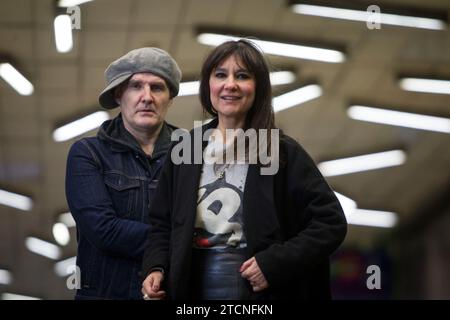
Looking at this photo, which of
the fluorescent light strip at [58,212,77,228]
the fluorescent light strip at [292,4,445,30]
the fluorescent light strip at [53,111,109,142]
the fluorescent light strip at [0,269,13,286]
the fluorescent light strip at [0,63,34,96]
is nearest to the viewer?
the fluorescent light strip at [53,111,109,142]

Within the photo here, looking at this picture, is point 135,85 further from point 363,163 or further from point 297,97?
point 363,163

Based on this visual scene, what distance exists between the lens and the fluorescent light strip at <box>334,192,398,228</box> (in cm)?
746

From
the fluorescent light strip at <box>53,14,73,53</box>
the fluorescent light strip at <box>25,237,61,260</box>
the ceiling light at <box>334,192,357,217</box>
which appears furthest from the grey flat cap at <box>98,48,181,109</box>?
the fluorescent light strip at <box>25,237,61,260</box>

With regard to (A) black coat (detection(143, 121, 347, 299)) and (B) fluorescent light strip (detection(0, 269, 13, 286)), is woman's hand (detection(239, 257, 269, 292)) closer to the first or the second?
(A) black coat (detection(143, 121, 347, 299))

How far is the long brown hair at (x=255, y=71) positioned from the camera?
5.34 ft

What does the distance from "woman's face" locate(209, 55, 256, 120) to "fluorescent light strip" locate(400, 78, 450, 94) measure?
5434 millimetres

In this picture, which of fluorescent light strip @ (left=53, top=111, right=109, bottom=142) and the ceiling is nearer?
fluorescent light strip @ (left=53, top=111, right=109, bottom=142)

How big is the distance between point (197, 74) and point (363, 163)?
272 centimetres


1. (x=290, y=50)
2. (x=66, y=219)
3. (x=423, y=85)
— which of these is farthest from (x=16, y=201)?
(x=423, y=85)

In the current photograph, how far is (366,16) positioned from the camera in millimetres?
6012

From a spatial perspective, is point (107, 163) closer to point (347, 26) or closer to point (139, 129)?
point (139, 129)

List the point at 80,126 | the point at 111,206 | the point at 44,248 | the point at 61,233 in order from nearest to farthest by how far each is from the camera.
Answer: the point at 111,206 → the point at 80,126 → the point at 61,233 → the point at 44,248

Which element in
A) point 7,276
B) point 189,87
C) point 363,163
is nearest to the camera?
point 189,87
